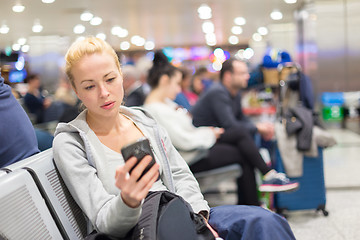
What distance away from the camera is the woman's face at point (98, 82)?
5.66 feet

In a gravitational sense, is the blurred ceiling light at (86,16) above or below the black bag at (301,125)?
above

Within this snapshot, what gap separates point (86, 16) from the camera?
455cm

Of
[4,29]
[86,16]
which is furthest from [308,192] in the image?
[4,29]

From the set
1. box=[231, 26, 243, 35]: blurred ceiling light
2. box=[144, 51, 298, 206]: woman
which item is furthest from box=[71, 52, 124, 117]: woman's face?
box=[231, 26, 243, 35]: blurred ceiling light

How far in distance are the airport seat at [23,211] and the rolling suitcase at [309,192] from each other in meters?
2.84

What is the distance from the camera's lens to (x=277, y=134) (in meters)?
4.09

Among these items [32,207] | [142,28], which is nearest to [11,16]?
[142,28]

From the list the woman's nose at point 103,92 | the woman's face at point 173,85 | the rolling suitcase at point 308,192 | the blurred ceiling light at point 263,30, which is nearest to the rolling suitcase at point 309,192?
the rolling suitcase at point 308,192

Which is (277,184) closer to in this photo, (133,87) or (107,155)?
(107,155)

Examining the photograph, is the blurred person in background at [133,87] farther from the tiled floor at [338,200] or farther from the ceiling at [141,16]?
the tiled floor at [338,200]

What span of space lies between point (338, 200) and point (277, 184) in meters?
1.28

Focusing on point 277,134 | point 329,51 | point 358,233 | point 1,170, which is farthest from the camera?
point 329,51

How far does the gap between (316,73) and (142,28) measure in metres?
3.51

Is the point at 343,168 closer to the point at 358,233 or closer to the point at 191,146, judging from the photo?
the point at 358,233
